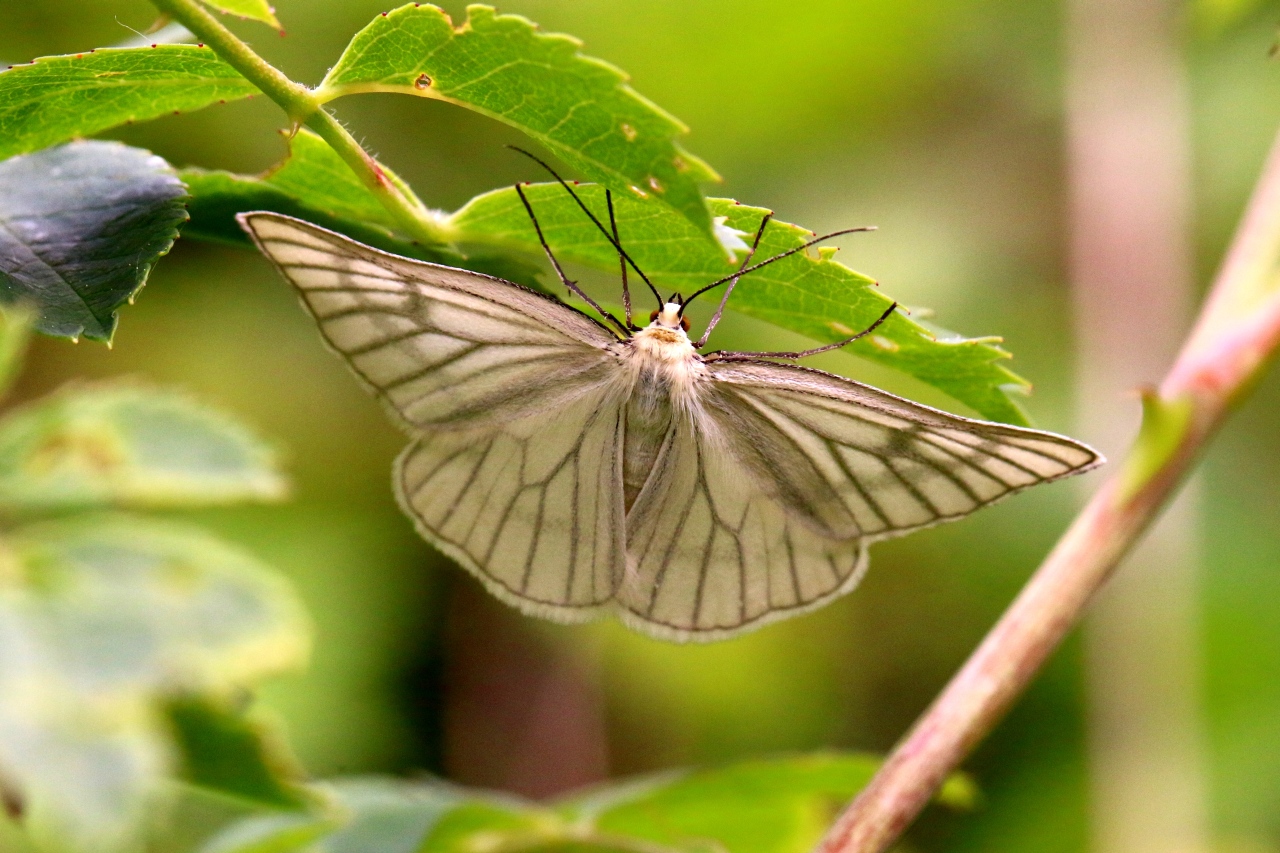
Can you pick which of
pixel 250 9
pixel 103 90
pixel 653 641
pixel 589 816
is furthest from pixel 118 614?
pixel 653 641

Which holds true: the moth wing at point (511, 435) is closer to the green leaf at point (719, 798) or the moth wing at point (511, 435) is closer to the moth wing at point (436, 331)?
the moth wing at point (436, 331)

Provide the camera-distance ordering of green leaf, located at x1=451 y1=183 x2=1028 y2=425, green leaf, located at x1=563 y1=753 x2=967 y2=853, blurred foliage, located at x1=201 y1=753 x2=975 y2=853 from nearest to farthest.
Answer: green leaf, located at x1=451 y1=183 x2=1028 y2=425 < blurred foliage, located at x1=201 y1=753 x2=975 y2=853 < green leaf, located at x1=563 y1=753 x2=967 y2=853

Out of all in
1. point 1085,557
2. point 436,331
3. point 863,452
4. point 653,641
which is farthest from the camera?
point 653,641

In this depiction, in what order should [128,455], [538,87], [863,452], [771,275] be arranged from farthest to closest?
[128,455], [863,452], [771,275], [538,87]

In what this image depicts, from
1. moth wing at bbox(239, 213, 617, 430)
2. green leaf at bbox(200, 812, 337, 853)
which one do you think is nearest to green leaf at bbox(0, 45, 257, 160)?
moth wing at bbox(239, 213, 617, 430)

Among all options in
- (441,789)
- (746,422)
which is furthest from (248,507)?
(746,422)

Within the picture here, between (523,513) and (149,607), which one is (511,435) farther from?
(149,607)

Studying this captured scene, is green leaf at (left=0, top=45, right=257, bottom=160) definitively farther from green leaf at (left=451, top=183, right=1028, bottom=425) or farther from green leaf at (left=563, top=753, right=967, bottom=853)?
green leaf at (left=563, top=753, right=967, bottom=853)
